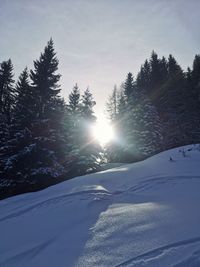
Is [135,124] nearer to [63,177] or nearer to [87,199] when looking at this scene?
[63,177]

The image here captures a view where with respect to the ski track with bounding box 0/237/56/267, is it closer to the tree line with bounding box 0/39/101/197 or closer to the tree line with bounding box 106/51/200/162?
the tree line with bounding box 0/39/101/197

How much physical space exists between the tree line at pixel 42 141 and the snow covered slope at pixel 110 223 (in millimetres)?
11861

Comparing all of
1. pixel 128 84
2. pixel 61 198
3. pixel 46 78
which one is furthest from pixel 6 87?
pixel 61 198

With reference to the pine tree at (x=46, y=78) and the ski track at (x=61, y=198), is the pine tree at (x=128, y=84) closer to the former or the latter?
the pine tree at (x=46, y=78)

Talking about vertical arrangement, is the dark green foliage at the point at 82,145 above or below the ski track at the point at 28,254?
above

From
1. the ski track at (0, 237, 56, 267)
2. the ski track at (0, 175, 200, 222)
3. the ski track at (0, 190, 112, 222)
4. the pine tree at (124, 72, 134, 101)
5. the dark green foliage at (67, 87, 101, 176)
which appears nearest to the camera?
the ski track at (0, 237, 56, 267)

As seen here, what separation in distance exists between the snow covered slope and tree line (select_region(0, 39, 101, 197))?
11861 mm

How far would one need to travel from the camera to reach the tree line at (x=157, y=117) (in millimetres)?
30016

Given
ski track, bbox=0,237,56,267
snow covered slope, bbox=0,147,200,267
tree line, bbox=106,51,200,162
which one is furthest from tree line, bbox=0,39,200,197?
ski track, bbox=0,237,56,267

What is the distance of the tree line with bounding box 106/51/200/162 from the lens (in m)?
30.0

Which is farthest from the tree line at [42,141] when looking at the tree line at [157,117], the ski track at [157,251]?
the ski track at [157,251]

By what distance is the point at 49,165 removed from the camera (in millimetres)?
21016

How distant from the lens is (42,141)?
21.1m

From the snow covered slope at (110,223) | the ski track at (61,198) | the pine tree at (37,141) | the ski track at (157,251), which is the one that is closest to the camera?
the ski track at (157,251)
